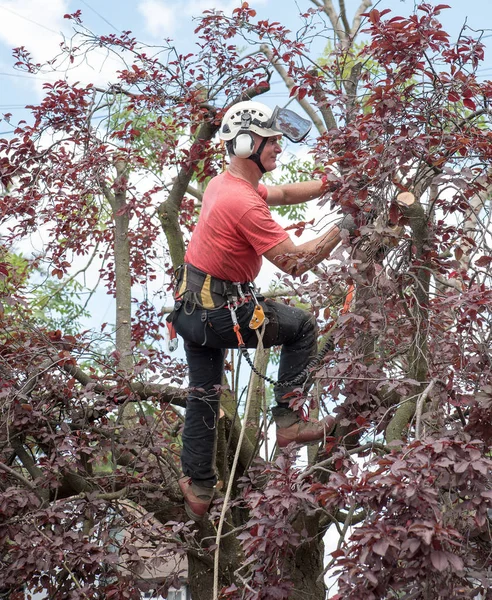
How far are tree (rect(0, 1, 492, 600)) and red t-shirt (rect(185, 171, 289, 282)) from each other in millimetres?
473

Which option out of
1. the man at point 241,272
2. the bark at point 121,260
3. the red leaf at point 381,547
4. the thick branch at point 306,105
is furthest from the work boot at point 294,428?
the thick branch at point 306,105

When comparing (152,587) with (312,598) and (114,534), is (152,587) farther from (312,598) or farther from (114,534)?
(312,598)

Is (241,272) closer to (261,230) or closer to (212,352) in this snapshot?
(261,230)

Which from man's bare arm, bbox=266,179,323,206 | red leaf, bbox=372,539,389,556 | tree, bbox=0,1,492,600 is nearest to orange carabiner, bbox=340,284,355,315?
tree, bbox=0,1,492,600

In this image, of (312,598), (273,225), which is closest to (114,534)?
(312,598)

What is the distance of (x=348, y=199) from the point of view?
12.8ft

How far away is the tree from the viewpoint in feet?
11.0

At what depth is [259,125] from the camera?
490cm

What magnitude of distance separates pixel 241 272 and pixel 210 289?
20 centimetres

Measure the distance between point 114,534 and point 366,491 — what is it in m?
2.51

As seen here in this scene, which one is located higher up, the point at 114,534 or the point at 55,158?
the point at 55,158

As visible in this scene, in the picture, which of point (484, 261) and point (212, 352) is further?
point (212, 352)

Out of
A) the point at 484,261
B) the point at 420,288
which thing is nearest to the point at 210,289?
the point at 420,288

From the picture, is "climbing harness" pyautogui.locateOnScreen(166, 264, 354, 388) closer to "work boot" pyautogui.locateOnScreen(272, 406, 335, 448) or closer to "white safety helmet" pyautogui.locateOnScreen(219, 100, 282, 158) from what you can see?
"work boot" pyautogui.locateOnScreen(272, 406, 335, 448)
